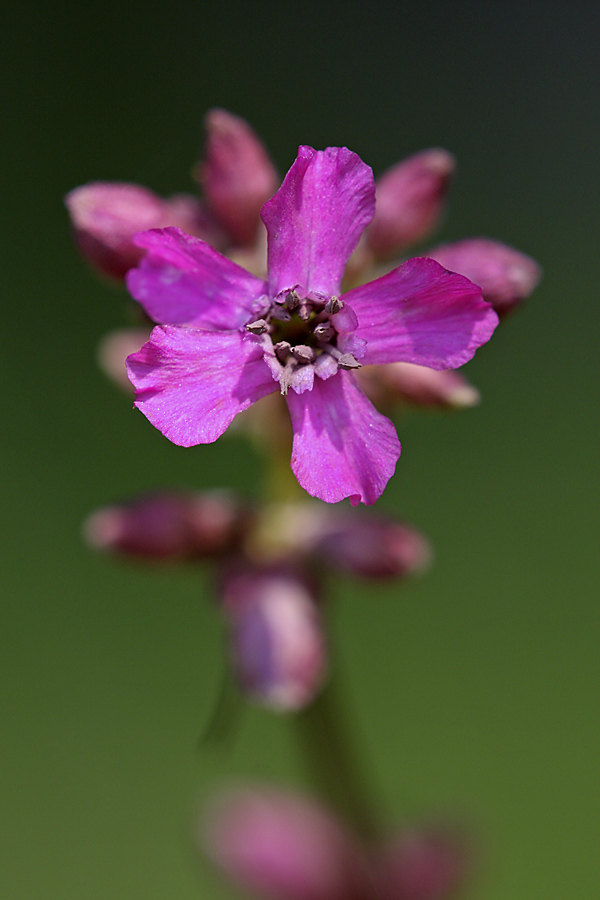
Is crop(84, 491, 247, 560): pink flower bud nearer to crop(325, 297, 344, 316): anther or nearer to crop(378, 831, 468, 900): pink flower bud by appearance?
crop(325, 297, 344, 316): anther

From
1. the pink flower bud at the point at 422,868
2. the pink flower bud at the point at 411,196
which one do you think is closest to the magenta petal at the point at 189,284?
the pink flower bud at the point at 411,196

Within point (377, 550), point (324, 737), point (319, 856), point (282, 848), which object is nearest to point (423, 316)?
point (377, 550)

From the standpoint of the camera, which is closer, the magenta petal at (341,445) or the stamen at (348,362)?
the magenta petal at (341,445)

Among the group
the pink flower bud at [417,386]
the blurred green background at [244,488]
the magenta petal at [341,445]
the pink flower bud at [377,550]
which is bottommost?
the blurred green background at [244,488]

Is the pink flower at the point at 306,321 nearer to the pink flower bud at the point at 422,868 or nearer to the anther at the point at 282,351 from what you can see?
the anther at the point at 282,351

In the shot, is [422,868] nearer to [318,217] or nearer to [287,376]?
[287,376]

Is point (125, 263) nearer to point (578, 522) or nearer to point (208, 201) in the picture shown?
point (208, 201)
